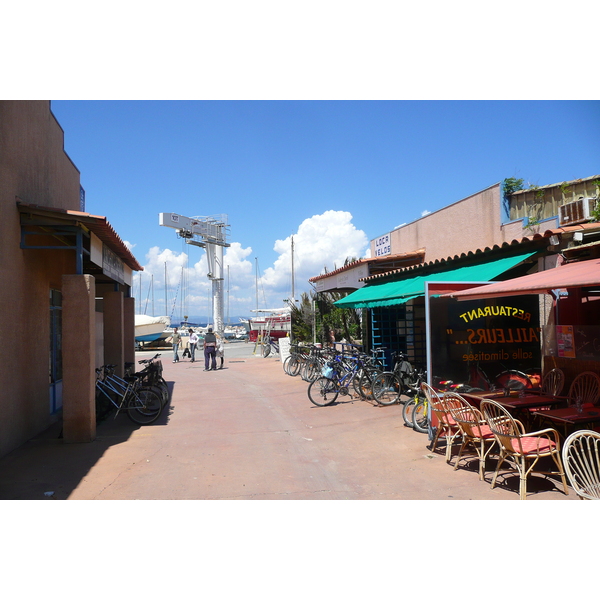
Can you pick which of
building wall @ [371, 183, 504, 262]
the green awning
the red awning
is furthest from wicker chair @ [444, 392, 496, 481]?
building wall @ [371, 183, 504, 262]

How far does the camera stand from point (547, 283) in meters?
5.39

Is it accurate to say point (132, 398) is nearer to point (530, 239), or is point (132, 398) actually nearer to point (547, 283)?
point (547, 283)

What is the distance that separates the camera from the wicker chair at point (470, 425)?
555 centimetres

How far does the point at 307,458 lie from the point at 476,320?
11.7ft

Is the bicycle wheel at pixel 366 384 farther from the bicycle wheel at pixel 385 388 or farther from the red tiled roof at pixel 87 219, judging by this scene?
the red tiled roof at pixel 87 219

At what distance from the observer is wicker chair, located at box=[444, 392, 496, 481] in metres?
5.55

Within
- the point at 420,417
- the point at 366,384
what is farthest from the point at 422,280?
the point at 420,417

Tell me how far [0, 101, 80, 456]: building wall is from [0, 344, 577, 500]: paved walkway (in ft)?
1.85

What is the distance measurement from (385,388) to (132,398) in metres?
4.95

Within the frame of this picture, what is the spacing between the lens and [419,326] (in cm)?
1273

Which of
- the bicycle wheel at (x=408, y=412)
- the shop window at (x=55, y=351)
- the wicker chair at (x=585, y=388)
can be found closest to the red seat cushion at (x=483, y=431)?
the wicker chair at (x=585, y=388)

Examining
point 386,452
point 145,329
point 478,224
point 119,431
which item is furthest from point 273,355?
point 386,452

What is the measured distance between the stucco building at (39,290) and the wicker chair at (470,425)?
5.30 m

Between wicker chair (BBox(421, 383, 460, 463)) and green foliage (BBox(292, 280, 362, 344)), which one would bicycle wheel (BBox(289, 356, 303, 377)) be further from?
wicker chair (BBox(421, 383, 460, 463))
